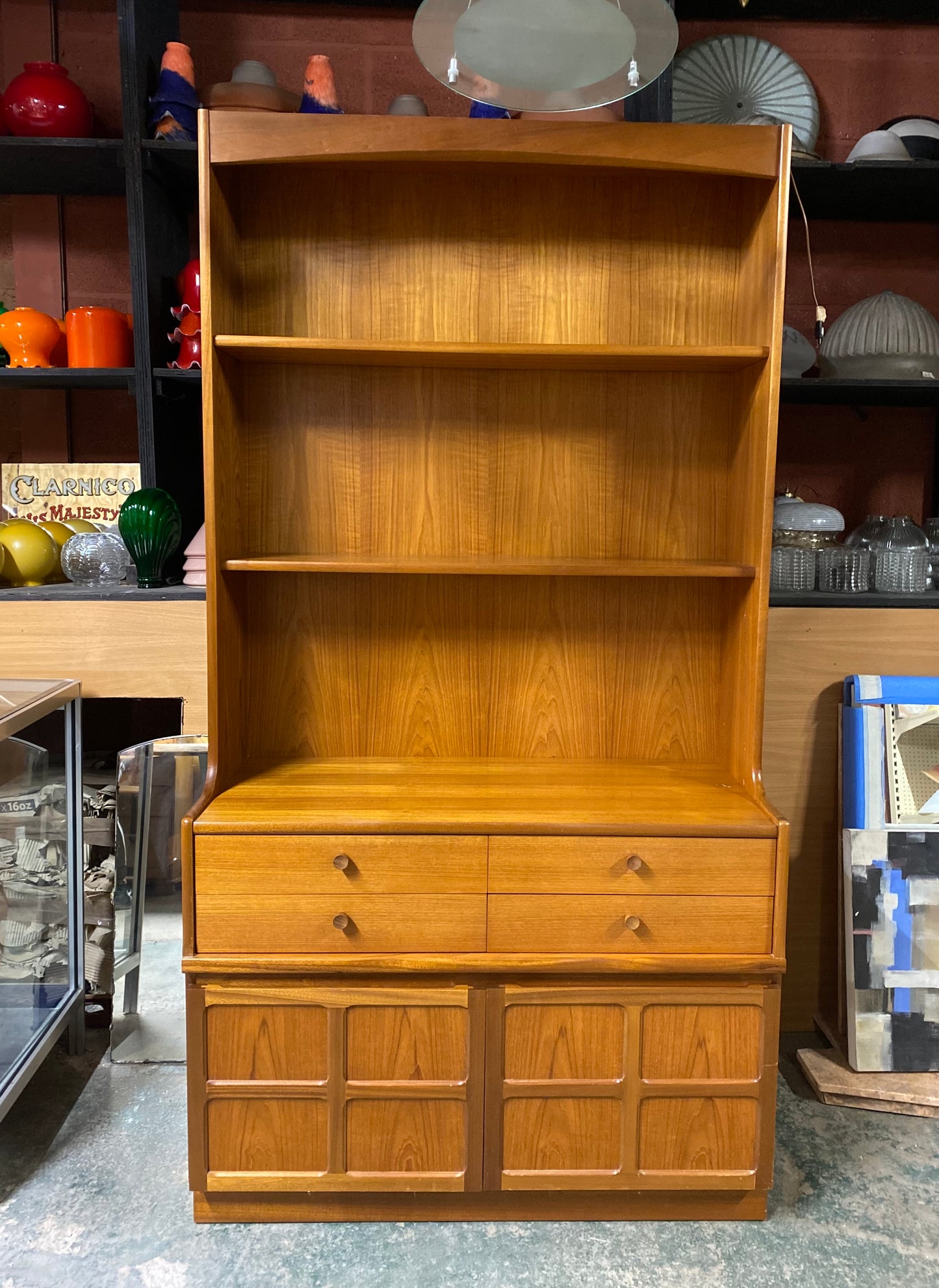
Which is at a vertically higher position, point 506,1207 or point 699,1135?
point 699,1135

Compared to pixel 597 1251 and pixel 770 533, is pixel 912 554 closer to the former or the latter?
pixel 770 533

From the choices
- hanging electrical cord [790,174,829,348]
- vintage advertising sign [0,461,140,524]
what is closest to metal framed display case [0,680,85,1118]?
vintage advertising sign [0,461,140,524]

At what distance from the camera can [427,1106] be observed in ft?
5.90

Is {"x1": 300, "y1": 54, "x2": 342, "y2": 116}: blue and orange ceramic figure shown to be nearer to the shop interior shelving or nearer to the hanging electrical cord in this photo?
the shop interior shelving

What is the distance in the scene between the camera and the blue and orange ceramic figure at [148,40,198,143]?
2191 millimetres

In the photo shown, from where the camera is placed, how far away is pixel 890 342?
90.7 inches

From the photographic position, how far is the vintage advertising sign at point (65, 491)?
252 centimetres

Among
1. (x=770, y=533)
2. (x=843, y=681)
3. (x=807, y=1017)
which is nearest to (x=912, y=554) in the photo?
(x=843, y=681)

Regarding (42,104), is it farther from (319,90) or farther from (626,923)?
(626,923)

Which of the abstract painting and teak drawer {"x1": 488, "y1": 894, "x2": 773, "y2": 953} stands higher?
teak drawer {"x1": 488, "y1": 894, "x2": 773, "y2": 953}

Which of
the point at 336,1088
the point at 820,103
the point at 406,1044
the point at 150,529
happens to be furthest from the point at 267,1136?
the point at 820,103

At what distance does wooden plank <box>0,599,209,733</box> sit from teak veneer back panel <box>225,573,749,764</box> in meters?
0.25

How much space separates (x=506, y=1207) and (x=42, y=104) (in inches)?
104

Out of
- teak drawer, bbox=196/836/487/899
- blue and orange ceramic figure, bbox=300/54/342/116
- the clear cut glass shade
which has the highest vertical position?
blue and orange ceramic figure, bbox=300/54/342/116
